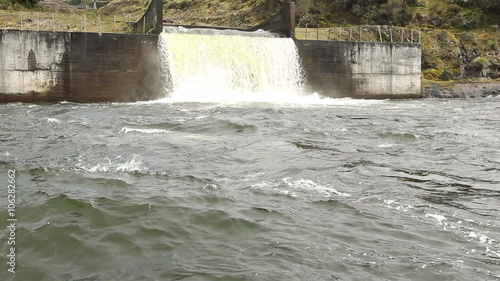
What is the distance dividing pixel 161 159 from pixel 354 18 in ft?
111

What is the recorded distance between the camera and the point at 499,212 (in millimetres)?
6855

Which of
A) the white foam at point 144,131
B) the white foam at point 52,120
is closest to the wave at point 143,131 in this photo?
the white foam at point 144,131

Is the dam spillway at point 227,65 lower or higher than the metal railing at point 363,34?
lower

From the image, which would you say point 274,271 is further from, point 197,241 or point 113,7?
point 113,7

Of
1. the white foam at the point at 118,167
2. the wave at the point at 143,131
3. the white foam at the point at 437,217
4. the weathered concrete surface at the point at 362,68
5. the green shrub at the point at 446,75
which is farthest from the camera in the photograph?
the green shrub at the point at 446,75

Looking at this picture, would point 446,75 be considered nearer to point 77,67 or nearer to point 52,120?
point 77,67

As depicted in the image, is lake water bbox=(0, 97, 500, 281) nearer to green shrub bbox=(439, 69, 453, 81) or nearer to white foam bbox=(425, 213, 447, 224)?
white foam bbox=(425, 213, 447, 224)

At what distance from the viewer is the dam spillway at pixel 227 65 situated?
23078 millimetres

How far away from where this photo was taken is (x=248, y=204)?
691 centimetres

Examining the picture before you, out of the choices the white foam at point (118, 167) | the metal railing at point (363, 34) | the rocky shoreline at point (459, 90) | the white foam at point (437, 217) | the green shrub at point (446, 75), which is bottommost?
the white foam at point (437, 217)

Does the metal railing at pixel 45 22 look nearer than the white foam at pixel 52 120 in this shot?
No

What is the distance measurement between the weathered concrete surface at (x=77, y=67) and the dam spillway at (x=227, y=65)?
1.06m

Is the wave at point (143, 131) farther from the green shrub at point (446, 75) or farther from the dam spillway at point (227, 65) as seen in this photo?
the green shrub at point (446, 75)

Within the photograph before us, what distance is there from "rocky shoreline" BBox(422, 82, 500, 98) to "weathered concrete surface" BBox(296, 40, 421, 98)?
838 mm
